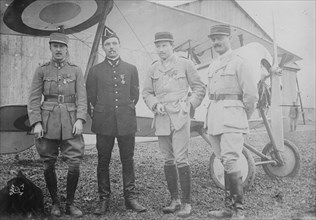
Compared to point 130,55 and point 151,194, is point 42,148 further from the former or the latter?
point 130,55

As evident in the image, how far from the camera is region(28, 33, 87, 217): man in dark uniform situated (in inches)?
120

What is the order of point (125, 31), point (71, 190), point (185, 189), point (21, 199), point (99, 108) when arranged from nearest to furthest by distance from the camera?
point (21, 199), point (71, 190), point (185, 189), point (99, 108), point (125, 31)

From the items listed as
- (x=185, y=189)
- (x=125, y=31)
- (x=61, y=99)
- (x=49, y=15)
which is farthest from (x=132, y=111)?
(x=125, y=31)

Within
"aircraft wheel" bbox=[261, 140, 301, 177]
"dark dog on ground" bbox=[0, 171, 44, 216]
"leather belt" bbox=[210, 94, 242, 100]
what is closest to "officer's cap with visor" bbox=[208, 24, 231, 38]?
"leather belt" bbox=[210, 94, 242, 100]

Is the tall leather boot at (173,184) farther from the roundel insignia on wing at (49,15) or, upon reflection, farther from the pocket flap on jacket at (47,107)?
the roundel insignia on wing at (49,15)

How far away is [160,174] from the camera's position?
4.87 meters

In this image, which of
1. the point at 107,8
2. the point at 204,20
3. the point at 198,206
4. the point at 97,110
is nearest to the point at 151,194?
the point at 198,206

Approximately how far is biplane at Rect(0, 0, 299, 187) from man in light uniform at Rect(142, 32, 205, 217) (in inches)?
36.9

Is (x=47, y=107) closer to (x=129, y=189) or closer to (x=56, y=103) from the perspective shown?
(x=56, y=103)

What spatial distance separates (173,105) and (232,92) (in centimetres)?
61

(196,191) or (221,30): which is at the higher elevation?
(221,30)

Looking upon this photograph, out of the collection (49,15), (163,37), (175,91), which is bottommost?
(175,91)

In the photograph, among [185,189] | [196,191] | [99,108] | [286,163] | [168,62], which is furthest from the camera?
[286,163]

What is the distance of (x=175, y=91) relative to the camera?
3312mm
